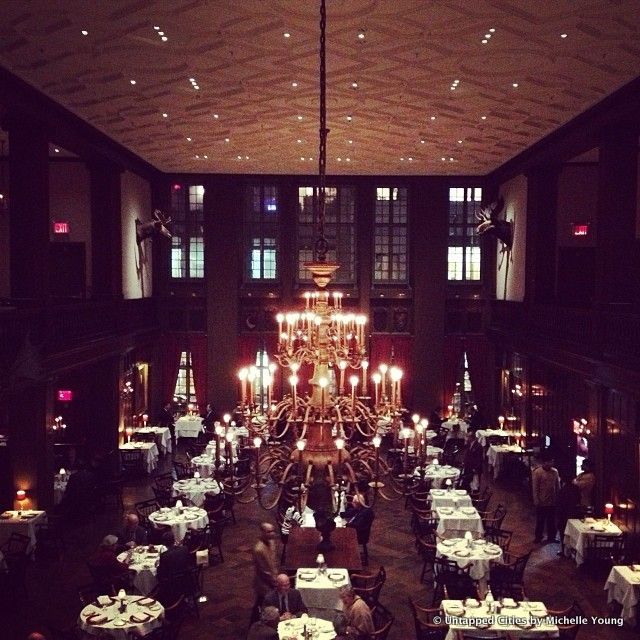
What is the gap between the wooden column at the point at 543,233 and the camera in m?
16.5

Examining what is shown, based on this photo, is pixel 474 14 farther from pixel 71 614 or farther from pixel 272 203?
pixel 272 203

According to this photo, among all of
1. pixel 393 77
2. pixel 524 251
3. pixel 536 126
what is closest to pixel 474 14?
pixel 393 77

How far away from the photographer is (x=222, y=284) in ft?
69.1

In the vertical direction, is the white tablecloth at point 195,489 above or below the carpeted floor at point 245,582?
above

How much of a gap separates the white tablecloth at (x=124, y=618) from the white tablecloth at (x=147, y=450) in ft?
27.8

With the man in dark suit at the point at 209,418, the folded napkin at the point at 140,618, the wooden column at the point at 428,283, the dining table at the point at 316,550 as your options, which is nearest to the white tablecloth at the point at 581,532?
the dining table at the point at 316,550

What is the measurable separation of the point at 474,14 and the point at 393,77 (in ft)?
8.47

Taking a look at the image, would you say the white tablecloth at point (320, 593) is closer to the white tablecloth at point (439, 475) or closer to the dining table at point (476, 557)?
the dining table at point (476, 557)

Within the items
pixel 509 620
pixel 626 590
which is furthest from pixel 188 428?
pixel 509 620

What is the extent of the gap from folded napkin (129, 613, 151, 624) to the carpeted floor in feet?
3.64

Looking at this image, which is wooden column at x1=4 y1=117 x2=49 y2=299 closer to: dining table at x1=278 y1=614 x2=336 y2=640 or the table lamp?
dining table at x1=278 y1=614 x2=336 y2=640

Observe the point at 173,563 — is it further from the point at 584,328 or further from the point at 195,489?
the point at 584,328

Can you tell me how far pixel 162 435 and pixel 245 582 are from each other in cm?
817

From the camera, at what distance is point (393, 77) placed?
35.7 feet
